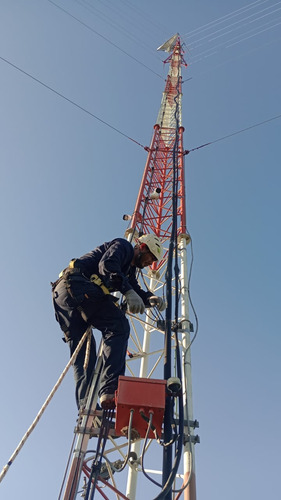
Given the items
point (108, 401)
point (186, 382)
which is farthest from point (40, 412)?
point (186, 382)

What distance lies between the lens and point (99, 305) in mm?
Answer: 4777

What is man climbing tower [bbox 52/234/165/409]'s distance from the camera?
4453 mm

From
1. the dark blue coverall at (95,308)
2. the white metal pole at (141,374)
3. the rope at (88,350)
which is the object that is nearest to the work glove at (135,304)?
the dark blue coverall at (95,308)

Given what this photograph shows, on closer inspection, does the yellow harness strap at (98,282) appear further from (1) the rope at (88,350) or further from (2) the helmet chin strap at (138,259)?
(2) the helmet chin strap at (138,259)

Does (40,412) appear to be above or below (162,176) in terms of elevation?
below

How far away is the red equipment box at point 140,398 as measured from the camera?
3.53m

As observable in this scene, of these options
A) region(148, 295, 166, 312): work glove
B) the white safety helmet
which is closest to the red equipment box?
region(148, 295, 166, 312): work glove

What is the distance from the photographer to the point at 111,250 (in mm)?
4824

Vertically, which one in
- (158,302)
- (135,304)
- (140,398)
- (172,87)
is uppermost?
(172,87)

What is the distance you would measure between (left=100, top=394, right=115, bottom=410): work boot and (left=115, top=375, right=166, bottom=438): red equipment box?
325 millimetres

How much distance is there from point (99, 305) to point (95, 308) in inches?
2.3

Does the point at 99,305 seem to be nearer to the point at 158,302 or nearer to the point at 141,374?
the point at 158,302

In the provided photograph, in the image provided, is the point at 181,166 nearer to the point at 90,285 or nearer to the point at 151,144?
the point at 151,144

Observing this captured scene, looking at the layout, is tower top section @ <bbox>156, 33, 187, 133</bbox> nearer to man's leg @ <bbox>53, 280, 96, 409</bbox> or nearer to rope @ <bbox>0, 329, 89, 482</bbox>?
man's leg @ <bbox>53, 280, 96, 409</bbox>
